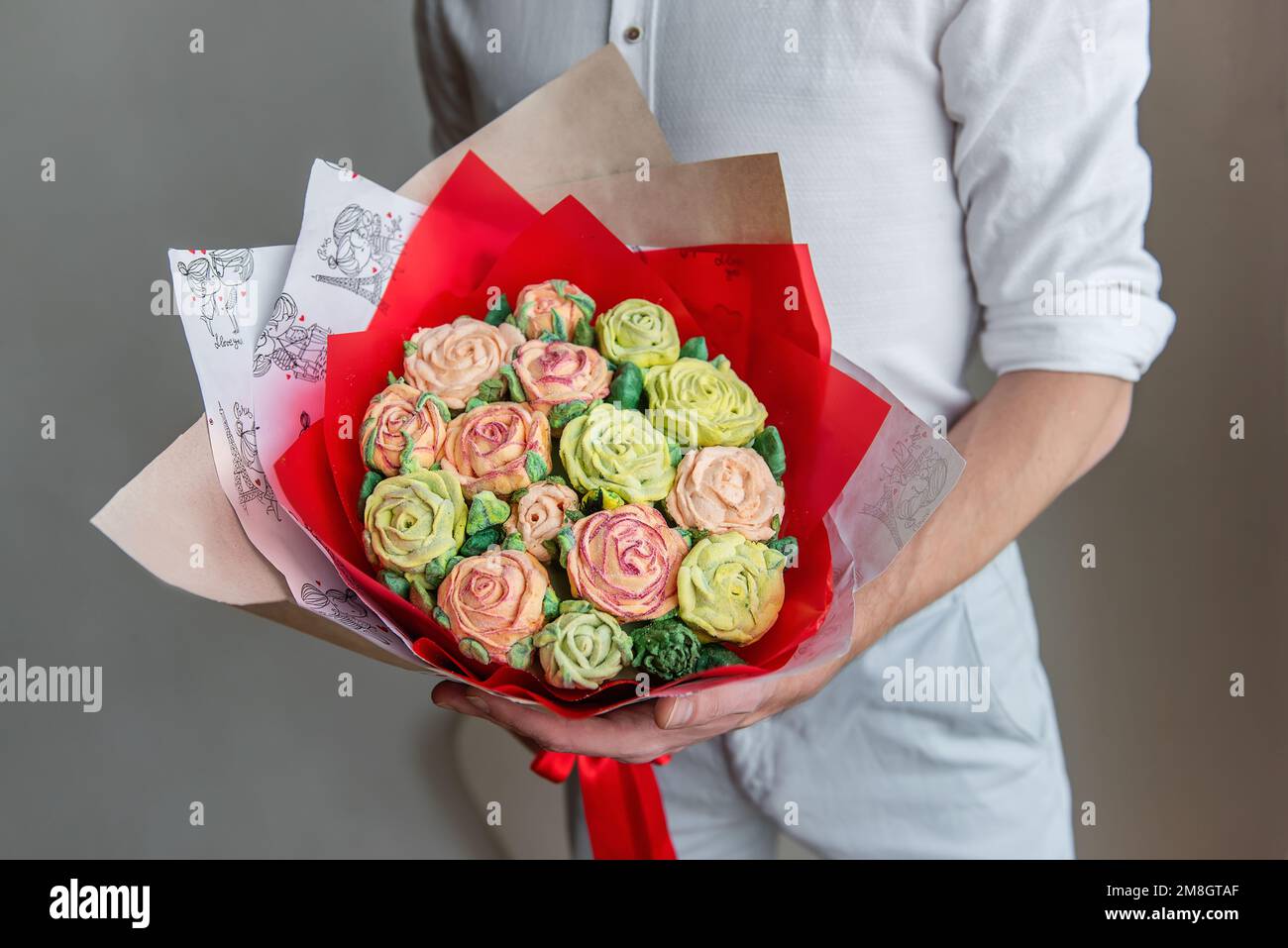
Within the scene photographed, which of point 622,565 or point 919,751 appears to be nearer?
point 622,565

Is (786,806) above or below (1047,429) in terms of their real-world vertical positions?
below

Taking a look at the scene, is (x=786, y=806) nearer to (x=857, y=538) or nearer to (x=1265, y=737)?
(x=857, y=538)

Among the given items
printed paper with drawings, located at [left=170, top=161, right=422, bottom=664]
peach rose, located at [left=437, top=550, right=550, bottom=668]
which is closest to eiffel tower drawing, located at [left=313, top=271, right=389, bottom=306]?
printed paper with drawings, located at [left=170, top=161, right=422, bottom=664]

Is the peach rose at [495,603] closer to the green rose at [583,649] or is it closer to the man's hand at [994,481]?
the green rose at [583,649]

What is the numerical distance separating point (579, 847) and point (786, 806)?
301 millimetres

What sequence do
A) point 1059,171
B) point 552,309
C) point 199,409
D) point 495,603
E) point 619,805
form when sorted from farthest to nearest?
point 199,409
point 619,805
point 1059,171
point 552,309
point 495,603

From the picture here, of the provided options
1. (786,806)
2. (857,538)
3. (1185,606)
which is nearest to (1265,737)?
(1185,606)

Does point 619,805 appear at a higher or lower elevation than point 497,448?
lower

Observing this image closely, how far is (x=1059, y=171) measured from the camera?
0.70m

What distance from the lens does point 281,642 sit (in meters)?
1.52

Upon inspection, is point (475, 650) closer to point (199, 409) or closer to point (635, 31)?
point (635, 31)

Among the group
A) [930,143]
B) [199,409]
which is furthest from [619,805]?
[199,409]

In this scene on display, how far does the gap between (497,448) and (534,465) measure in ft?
0.07

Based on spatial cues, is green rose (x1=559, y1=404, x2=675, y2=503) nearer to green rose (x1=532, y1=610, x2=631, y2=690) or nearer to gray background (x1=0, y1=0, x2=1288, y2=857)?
green rose (x1=532, y1=610, x2=631, y2=690)
